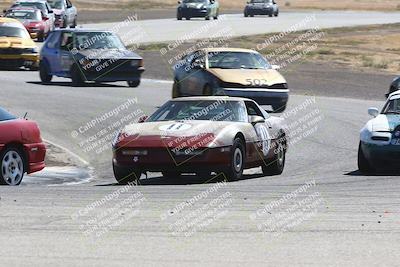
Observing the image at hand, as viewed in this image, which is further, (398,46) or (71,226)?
(398,46)

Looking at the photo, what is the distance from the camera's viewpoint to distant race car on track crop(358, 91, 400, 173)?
17.0 meters

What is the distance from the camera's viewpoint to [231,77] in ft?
85.6

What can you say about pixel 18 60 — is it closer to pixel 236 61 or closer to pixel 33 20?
pixel 236 61

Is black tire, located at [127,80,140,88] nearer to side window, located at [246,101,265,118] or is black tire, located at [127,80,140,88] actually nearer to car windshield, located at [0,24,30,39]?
car windshield, located at [0,24,30,39]

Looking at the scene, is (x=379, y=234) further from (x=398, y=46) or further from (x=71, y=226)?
(x=398, y=46)

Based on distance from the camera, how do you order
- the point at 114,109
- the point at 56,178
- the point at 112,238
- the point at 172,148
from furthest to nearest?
the point at 114,109 → the point at 56,178 → the point at 172,148 → the point at 112,238

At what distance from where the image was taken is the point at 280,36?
2163 inches

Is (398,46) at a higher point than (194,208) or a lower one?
lower

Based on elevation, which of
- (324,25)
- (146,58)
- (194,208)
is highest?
(194,208)

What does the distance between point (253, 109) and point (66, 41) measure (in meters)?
14.5

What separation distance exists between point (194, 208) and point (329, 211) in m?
1.33

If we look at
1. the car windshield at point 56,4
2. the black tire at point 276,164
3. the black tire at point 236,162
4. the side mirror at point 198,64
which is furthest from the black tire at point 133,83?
the car windshield at point 56,4

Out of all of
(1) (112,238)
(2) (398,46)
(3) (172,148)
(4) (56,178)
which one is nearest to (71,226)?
(1) (112,238)

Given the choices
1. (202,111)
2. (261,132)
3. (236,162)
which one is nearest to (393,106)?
(261,132)
